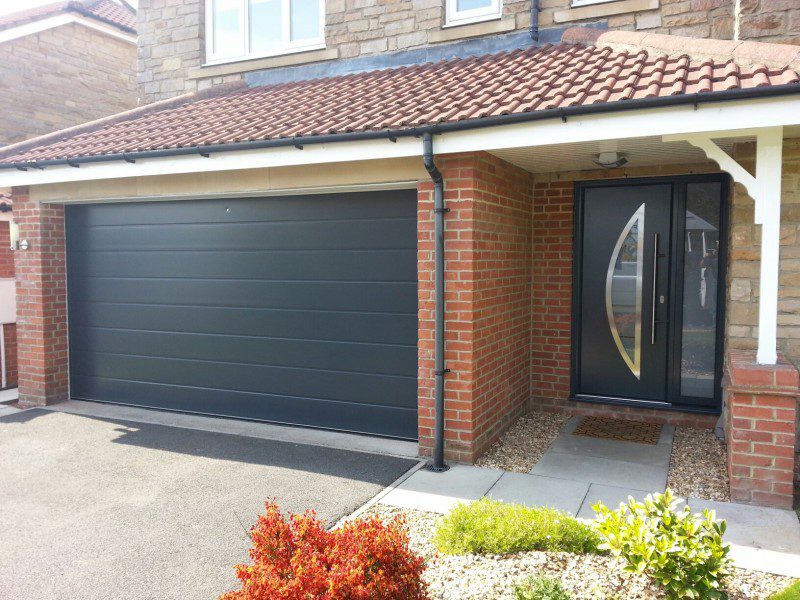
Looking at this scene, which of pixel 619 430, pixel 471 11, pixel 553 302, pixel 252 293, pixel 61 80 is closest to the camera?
pixel 619 430

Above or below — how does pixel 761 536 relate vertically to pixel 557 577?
below

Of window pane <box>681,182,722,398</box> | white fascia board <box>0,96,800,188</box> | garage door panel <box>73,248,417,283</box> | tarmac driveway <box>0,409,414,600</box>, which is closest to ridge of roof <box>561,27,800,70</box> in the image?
white fascia board <box>0,96,800,188</box>

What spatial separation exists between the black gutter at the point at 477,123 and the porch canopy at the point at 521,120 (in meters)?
0.01

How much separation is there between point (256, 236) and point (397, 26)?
11.0ft

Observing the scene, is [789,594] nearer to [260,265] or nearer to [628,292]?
[628,292]

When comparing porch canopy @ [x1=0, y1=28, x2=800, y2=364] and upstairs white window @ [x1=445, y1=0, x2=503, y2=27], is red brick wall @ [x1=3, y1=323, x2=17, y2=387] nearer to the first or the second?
porch canopy @ [x1=0, y1=28, x2=800, y2=364]

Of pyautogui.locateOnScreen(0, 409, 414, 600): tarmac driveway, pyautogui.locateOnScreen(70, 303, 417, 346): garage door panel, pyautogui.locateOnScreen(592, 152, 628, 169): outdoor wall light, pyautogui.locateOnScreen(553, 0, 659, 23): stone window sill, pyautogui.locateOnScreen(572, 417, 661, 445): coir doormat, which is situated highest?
pyautogui.locateOnScreen(553, 0, 659, 23): stone window sill

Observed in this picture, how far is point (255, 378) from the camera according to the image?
711 cm

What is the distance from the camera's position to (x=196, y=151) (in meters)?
6.22

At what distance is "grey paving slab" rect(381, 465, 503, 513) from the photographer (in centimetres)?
481

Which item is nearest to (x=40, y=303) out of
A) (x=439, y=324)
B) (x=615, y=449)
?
(x=439, y=324)

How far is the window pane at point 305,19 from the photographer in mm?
8898

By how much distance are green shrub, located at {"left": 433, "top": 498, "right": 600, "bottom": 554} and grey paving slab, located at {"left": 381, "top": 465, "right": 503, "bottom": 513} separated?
704mm

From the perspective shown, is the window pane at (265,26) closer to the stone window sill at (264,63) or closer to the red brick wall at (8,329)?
the stone window sill at (264,63)
